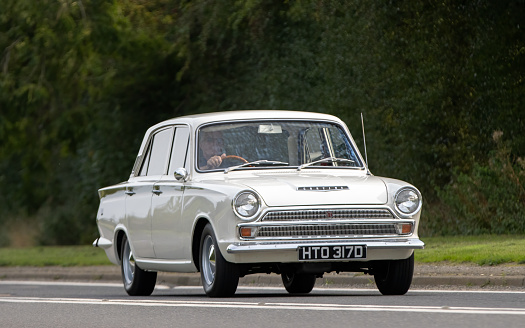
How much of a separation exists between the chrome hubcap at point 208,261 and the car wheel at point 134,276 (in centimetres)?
223

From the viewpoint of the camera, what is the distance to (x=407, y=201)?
11.6 metres

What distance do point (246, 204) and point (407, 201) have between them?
5.13ft

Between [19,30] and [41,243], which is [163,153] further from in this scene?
[41,243]

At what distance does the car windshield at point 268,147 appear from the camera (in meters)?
12.5

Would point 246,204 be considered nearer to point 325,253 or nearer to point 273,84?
point 325,253

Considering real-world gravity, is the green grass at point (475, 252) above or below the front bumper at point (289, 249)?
below

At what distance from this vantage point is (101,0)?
31.3 metres

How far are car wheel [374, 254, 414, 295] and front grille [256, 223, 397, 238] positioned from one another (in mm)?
495

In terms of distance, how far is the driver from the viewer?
12562 mm

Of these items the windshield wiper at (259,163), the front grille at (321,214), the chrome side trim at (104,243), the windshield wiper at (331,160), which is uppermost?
the windshield wiper at (331,160)

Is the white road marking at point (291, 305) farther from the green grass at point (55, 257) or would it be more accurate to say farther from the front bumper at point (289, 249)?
the green grass at point (55, 257)

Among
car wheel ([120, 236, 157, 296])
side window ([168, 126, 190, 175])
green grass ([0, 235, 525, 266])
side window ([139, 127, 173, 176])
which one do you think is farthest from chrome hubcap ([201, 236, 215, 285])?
green grass ([0, 235, 525, 266])

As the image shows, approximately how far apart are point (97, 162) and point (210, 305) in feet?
80.6

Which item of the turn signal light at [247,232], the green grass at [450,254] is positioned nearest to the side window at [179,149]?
the turn signal light at [247,232]
